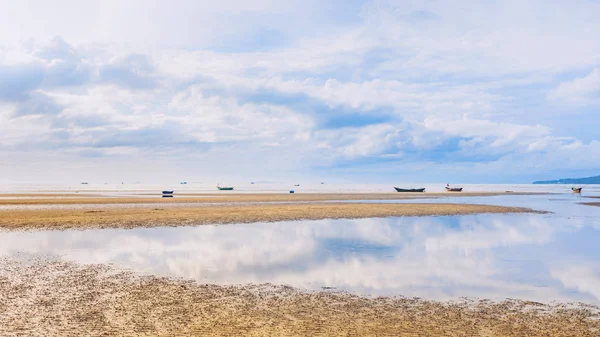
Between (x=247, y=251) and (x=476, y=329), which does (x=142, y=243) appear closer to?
(x=247, y=251)

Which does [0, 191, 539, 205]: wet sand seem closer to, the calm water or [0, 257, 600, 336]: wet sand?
the calm water

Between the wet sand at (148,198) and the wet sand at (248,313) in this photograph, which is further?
the wet sand at (148,198)

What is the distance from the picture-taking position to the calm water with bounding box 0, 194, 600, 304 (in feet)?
58.2

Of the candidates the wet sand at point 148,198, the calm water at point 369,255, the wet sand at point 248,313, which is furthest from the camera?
the wet sand at point 148,198

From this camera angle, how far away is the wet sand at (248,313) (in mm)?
11867

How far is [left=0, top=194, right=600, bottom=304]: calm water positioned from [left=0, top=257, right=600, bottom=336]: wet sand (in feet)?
5.38

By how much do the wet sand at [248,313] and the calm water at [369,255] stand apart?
1.64 m

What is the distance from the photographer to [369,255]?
2423cm

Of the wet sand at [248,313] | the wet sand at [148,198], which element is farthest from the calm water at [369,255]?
the wet sand at [148,198]

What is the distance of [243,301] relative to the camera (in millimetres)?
15016

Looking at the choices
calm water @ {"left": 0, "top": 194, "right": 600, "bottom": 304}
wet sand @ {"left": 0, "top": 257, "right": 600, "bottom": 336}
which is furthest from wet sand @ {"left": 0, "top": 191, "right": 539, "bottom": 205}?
wet sand @ {"left": 0, "top": 257, "right": 600, "bottom": 336}

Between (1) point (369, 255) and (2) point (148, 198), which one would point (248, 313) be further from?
(2) point (148, 198)

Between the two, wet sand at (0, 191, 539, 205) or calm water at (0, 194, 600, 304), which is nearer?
calm water at (0, 194, 600, 304)

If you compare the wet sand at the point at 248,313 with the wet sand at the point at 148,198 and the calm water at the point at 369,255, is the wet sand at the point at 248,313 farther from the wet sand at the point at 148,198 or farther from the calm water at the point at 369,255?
the wet sand at the point at 148,198
